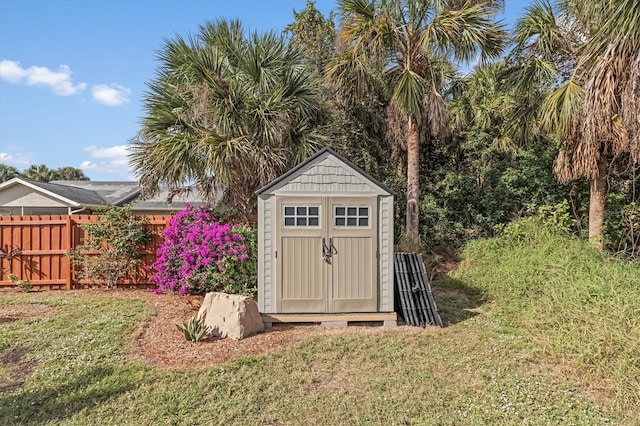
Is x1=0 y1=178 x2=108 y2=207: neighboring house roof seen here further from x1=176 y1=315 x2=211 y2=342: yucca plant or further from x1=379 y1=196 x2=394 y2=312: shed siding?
x1=379 y1=196 x2=394 y2=312: shed siding

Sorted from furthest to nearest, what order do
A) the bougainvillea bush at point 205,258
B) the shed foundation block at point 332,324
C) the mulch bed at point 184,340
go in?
1. the bougainvillea bush at point 205,258
2. the shed foundation block at point 332,324
3. the mulch bed at point 184,340

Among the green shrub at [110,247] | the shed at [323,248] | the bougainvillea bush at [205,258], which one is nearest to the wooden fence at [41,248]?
the green shrub at [110,247]

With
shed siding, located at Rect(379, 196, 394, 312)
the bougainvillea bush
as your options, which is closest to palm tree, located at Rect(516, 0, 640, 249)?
shed siding, located at Rect(379, 196, 394, 312)

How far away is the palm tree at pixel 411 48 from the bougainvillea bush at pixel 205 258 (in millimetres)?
3933

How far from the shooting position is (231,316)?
4.76 metres

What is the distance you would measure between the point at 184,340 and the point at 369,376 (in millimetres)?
2332

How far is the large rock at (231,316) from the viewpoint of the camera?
471cm

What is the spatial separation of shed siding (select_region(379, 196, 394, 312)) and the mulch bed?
1.32 ft

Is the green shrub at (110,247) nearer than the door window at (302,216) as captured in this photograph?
No

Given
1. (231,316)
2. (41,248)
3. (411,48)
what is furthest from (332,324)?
(411,48)

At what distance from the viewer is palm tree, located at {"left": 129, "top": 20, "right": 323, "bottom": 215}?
7.00m

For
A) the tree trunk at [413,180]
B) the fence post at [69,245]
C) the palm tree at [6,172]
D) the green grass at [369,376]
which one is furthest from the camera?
the palm tree at [6,172]

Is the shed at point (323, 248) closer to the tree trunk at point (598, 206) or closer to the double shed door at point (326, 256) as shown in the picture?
the double shed door at point (326, 256)

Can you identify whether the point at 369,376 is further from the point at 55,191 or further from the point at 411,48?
the point at 55,191
